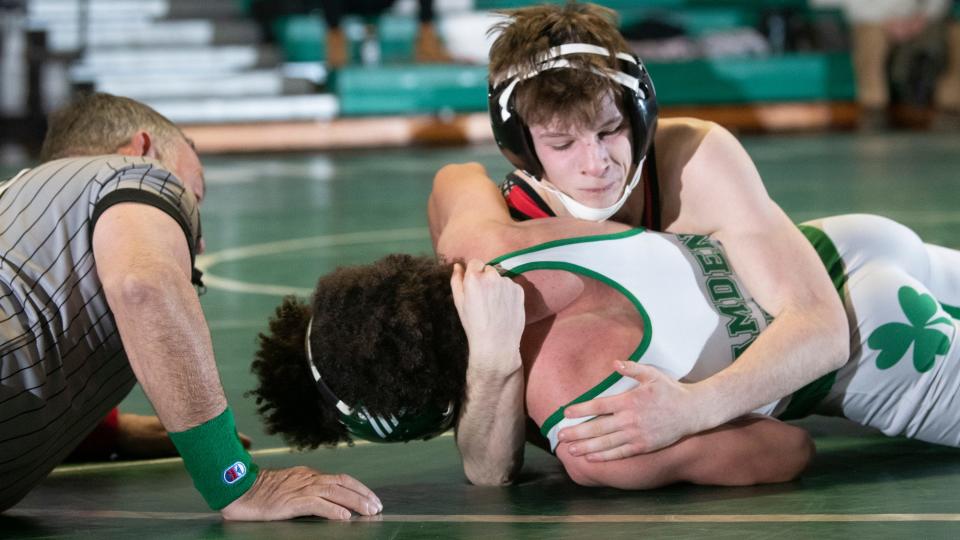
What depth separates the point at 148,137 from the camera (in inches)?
122

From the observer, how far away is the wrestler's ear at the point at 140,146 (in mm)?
3082

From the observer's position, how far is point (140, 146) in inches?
121

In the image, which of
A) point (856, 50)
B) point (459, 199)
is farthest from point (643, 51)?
point (459, 199)

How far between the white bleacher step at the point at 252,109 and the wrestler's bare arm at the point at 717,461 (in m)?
11.6

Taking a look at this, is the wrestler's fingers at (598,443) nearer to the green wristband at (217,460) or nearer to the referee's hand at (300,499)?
the referee's hand at (300,499)

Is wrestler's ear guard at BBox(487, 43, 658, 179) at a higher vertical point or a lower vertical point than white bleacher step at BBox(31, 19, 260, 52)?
higher

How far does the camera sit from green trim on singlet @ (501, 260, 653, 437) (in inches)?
107

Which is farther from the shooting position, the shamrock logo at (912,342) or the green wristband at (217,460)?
the shamrock logo at (912,342)

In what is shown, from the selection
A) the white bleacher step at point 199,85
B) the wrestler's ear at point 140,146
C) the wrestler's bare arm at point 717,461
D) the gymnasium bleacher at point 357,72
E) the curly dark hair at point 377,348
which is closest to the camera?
the curly dark hair at point 377,348

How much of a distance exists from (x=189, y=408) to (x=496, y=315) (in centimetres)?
54

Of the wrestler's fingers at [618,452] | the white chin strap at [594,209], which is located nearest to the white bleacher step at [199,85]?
the white chin strap at [594,209]

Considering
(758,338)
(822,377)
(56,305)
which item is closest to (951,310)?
(822,377)

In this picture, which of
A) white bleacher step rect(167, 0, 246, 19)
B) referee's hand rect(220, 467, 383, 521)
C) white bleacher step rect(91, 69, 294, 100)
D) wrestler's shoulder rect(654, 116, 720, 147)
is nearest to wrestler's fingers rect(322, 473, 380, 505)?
referee's hand rect(220, 467, 383, 521)

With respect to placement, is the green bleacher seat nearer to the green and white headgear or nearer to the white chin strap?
the white chin strap
